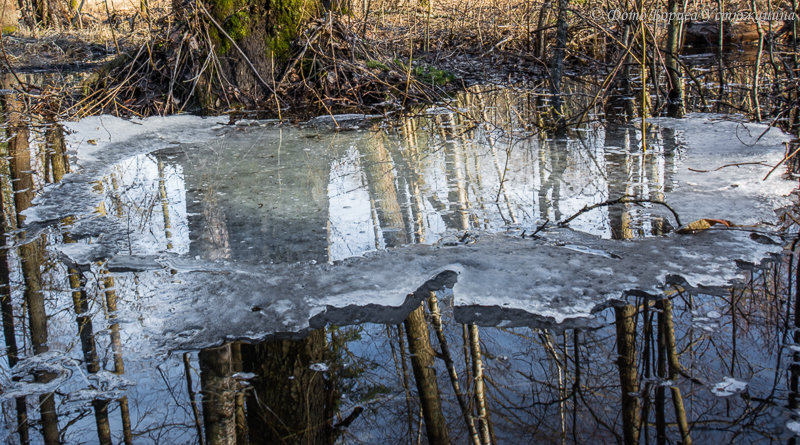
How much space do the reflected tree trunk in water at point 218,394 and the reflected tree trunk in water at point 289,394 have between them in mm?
43

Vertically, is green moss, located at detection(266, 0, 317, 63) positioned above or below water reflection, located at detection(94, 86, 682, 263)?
above

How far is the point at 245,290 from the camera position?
112 inches

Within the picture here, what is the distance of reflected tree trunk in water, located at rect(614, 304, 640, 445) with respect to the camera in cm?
187

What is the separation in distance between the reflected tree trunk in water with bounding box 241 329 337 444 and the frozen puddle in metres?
0.14

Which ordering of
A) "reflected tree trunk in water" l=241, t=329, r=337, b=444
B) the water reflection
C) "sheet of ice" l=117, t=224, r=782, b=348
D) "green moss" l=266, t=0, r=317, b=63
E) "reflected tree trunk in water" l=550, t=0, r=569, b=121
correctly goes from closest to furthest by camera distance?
1. "reflected tree trunk in water" l=241, t=329, r=337, b=444
2. "sheet of ice" l=117, t=224, r=782, b=348
3. the water reflection
4. "reflected tree trunk in water" l=550, t=0, r=569, b=121
5. "green moss" l=266, t=0, r=317, b=63

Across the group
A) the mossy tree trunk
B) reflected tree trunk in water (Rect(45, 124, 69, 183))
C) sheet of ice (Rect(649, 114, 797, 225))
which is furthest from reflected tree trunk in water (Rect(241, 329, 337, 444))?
the mossy tree trunk

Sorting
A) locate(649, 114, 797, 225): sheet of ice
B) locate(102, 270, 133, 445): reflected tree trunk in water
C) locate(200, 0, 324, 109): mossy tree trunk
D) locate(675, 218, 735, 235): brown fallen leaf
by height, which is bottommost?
locate(102, 270, 133, 445): reflected tree trunk in water

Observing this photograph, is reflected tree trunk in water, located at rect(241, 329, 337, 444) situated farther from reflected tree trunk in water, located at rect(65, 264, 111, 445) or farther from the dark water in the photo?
reflected tree trunk in water, located at rect(65, 264, 111, 445)

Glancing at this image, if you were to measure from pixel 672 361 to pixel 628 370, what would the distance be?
17 cm

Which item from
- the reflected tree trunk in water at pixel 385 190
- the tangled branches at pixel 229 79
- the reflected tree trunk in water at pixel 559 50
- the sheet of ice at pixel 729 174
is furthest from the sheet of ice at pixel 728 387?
the tangled branches at pixel 229 79

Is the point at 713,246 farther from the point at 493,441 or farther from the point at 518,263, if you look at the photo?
the point at 493,441

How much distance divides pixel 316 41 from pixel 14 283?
520cm

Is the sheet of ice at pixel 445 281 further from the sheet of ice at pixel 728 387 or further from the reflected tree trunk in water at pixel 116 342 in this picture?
the sheet of ice at pixel 728 387

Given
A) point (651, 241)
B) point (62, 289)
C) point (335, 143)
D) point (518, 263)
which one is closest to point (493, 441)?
point (518, 263)
